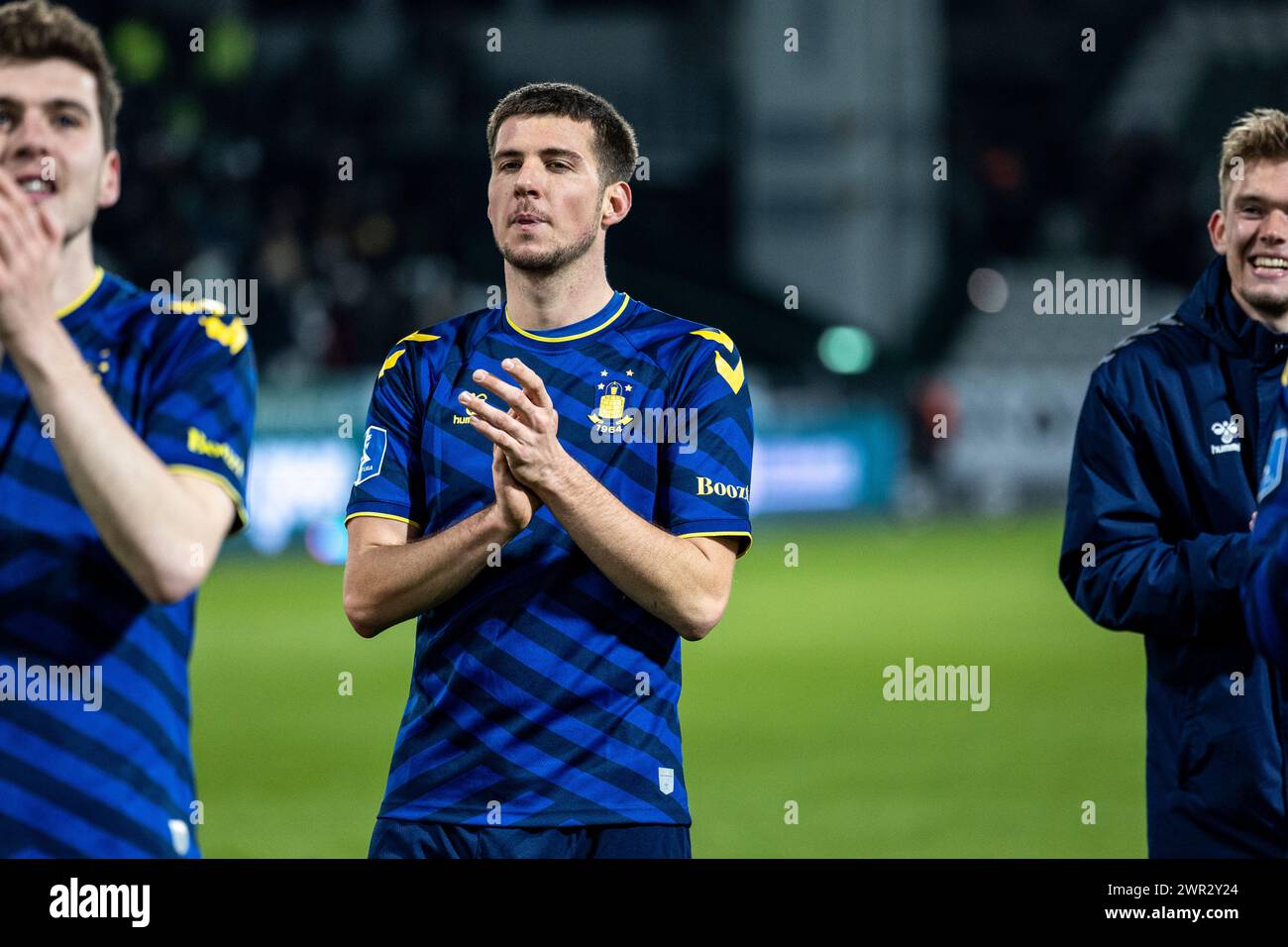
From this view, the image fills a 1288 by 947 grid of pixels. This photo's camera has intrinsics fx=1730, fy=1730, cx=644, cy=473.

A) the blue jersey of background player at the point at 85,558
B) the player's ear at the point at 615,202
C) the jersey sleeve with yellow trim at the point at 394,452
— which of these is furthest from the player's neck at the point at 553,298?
the blue jersey of background player at the point at 85,558

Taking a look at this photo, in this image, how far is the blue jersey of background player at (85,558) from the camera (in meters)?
2.85

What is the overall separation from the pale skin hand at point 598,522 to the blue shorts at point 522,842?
41 cm

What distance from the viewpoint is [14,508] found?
287 cm

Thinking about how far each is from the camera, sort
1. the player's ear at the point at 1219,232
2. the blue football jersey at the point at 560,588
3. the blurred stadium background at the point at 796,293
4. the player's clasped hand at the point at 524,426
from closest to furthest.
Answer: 1. the player's clasped hand at the point at 524,426
2. the blue football jersey at the point at 560,588
3. the player's ear at the point at 1219,232
4. the blurred stadium background at the point at 796,293

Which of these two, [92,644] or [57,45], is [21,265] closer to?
[57,45]

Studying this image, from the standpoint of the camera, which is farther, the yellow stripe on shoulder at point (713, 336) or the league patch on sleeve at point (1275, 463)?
the yellow stripe on shoulder at point (713, 336)

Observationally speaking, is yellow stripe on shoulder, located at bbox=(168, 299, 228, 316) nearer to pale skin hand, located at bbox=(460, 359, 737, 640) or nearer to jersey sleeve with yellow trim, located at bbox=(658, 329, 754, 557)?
pale skin hand, located at bbox=(460, 359, 737, 640)

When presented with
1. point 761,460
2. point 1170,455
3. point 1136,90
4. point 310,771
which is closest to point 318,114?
point 761,460

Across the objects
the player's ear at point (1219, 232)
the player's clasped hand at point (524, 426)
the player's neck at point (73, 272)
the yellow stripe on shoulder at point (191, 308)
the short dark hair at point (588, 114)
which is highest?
the short dark hair at point (588, 114)

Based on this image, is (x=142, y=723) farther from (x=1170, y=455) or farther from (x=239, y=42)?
(x=239, y=42)

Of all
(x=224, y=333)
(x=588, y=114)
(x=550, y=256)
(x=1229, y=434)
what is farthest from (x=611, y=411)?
(x=1229, y=434)

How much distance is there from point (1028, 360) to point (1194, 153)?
5.48 metres

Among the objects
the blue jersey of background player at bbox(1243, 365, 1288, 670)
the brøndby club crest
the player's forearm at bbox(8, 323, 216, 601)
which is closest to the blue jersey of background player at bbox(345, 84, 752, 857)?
the brøndby club crest

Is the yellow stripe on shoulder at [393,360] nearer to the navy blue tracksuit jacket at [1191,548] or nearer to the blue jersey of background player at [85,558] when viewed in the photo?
the blue jersey of background player at [85,558]
